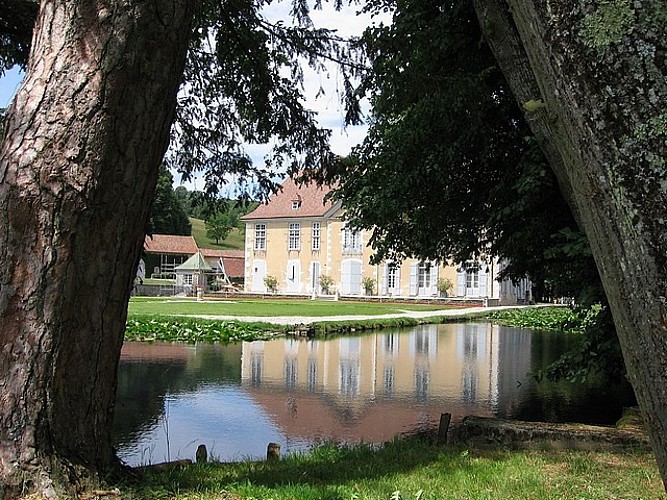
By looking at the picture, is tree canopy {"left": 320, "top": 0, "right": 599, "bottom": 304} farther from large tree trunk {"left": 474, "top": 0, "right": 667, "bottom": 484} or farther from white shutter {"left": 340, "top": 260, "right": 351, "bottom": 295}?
white shutter {"left": 340, "top": 260, "right": 351, "bottom": 295}

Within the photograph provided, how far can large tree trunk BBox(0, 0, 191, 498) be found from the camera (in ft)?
8.96

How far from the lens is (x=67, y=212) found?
276cm

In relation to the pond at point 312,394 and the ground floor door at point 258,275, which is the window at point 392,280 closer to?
the ground floor door at point 258,275

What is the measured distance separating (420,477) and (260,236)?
42.2 meters

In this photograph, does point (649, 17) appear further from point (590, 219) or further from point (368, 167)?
point (368, 167)

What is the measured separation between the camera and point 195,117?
312 inches

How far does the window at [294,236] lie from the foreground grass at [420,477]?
38577 millimetres

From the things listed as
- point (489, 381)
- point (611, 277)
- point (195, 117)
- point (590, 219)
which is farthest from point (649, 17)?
point (489, 381)

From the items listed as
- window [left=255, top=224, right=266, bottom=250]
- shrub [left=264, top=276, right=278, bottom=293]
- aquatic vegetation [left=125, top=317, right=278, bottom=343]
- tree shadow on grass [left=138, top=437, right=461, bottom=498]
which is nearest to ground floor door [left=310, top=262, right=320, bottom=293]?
shrub [left=264, top=276, right=278, bottom=293]

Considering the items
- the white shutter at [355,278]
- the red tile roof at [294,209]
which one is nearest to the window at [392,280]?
the white shutter at [355,278]

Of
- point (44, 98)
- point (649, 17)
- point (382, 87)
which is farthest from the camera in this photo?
point (382, 87)

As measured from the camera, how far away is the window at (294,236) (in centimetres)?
4397

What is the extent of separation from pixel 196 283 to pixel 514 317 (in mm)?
21374

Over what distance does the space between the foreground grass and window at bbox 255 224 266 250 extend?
40533 mm
